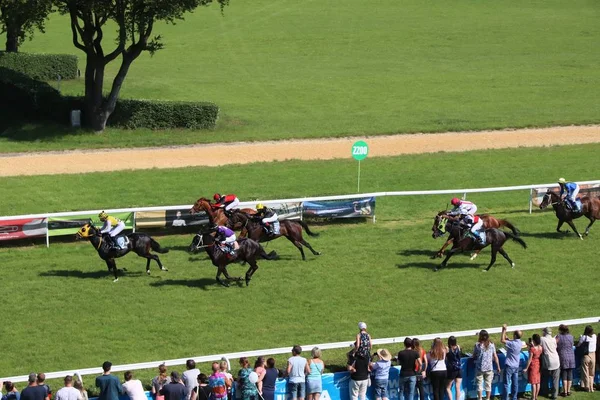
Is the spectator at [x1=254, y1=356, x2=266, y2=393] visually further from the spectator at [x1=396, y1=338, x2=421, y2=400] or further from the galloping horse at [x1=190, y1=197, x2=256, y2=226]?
the galloping horse at [x1=190, y1=197, x2=256, y2=226]

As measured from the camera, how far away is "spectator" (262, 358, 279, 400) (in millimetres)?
16531

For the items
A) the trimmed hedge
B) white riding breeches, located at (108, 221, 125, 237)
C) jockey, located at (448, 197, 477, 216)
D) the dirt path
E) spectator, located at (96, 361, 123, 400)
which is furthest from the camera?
the trimmed hedge

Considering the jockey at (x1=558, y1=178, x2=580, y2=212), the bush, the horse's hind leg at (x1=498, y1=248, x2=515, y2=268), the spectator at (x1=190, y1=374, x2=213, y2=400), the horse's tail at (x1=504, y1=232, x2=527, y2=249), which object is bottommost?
the spectator at (x1=190, y1=374, x2=213, y2=400)

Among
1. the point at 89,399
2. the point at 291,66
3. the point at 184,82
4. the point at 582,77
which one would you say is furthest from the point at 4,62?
the point at 89,399

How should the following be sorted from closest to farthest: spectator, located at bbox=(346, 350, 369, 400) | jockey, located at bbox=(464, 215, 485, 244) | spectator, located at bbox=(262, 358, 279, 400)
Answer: spectator, located at bbox=(262, 358, 279, 400), spectator, located at bbox=(346, 350, 369, 400), jockey, located at bbox=(464, 215, 485, 244)

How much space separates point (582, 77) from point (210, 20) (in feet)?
77.9

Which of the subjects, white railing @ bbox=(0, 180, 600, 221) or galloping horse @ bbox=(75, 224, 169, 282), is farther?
white railing @ bbox=(0, 180, 600, 221)

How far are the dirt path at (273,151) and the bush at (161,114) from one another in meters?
2.36

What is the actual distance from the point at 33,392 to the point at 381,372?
19.0 ft

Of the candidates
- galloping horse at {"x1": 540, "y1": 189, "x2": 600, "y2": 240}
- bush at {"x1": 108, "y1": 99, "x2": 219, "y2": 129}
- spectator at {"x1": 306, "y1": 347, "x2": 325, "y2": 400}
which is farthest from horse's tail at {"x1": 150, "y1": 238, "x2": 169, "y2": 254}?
bush at {"x1": 108, "y1": 99, "x2": 219, "y2": 129}

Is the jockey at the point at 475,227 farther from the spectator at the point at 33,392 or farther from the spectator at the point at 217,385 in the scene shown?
the spectator at the point at 33,392

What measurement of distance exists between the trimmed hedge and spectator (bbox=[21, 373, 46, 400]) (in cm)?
3039

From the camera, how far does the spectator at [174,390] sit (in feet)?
51.9

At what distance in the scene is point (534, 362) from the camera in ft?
58.7
